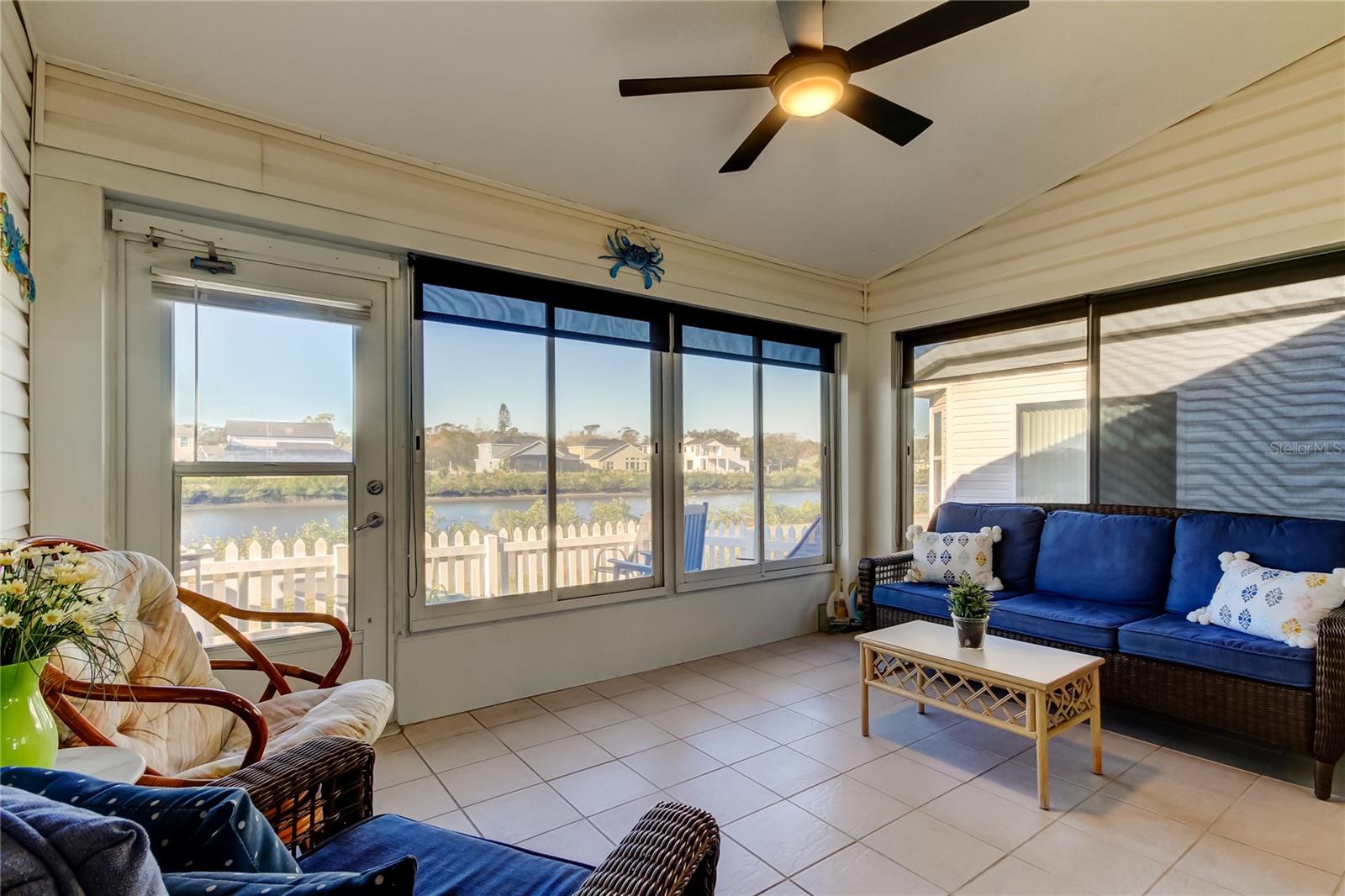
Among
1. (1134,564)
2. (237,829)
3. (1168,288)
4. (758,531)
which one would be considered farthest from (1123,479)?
(237,829)

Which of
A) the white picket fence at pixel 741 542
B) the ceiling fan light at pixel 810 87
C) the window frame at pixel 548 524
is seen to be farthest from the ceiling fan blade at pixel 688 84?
the white picket fence at pixel 741 542

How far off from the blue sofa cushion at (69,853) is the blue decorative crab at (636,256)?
138 inches

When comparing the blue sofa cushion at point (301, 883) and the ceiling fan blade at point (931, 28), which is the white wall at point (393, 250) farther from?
the blue sofa cushion at point (301, 883)

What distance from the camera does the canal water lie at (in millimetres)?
2715

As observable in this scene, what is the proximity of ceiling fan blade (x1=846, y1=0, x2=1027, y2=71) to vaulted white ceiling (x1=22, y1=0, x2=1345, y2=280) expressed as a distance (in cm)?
58

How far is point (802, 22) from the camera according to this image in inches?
86.1

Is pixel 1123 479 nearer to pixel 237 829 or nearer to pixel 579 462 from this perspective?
pixel 579 462

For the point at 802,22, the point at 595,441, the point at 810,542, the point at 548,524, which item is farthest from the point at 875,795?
the point at 802,22

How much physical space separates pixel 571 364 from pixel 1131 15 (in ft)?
10.4

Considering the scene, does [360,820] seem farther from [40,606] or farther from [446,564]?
[446,564]

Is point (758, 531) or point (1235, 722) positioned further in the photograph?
point (758, 531)

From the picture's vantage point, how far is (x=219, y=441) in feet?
9.07

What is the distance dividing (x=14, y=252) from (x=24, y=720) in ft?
5.74

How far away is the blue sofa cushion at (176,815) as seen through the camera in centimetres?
85
